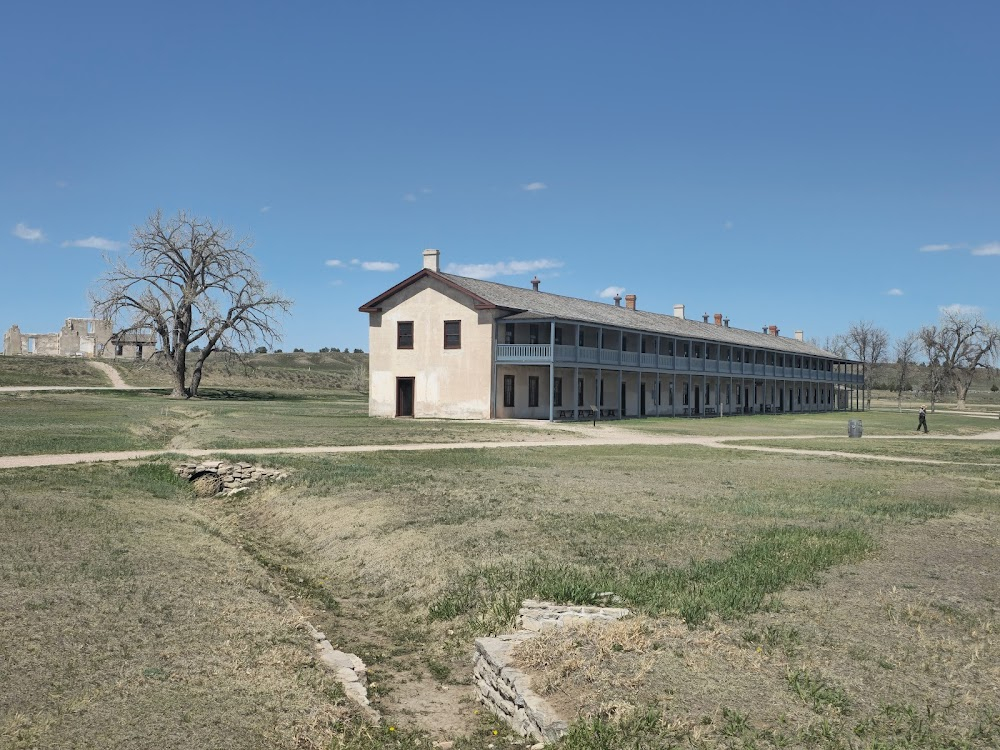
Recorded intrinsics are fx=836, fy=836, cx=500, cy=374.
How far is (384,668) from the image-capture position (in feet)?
27.9

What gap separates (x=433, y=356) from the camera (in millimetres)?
43031

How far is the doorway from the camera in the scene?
43.9 meters

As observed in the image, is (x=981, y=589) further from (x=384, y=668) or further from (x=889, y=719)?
(x=384, y=668)

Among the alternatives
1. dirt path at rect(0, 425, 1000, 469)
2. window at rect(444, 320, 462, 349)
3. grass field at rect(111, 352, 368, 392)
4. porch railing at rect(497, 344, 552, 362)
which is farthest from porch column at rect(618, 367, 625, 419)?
grass field at rect(111, 352, 368, 392)

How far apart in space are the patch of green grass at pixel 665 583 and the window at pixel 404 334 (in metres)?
33.7

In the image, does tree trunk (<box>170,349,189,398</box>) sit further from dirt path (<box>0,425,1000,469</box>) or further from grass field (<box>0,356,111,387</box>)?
dirt path (<box>0,425,1000,469</box>)

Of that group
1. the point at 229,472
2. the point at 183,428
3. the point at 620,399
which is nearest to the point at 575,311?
the point at 620,399

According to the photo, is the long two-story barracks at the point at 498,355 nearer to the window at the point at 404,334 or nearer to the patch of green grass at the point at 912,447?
the window at the point at 404,334

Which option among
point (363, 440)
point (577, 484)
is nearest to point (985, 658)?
point (577, 484)

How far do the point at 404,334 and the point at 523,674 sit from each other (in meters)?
37.5

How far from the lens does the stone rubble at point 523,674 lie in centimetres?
643

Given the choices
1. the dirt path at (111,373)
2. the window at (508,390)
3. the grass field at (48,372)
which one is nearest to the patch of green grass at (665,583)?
the window at (508,390)

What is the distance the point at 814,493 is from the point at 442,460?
358 inches

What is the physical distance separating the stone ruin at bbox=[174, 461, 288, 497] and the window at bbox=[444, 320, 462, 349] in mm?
23125
